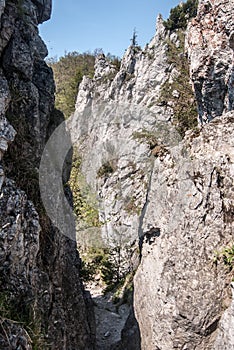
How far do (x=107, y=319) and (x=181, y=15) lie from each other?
39268mm

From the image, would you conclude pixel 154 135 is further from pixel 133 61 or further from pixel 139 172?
pixel 133 61

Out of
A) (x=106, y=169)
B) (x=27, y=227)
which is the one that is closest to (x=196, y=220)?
(x=27, y=227)

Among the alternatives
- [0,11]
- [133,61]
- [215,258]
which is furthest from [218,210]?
[133,61]

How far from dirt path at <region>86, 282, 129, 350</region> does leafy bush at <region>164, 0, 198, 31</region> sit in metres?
35.1

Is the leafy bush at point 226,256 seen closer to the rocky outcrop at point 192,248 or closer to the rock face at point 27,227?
the rocky outcrop at point 192,248

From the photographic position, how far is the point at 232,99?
13086mm

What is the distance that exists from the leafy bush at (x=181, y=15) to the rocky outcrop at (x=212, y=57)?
27391 mm

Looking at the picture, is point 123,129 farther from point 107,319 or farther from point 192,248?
point 192,248

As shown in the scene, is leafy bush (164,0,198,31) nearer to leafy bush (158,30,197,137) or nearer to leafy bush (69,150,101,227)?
leafy bush (158,30,197,137)

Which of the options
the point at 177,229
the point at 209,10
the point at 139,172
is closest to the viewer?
the point at 177,229

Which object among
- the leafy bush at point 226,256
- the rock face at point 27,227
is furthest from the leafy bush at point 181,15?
the leafy bush at point 226,256

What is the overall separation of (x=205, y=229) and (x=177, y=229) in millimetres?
1016

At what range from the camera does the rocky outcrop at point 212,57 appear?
549 inches

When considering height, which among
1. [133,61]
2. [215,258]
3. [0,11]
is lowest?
[215,258]
